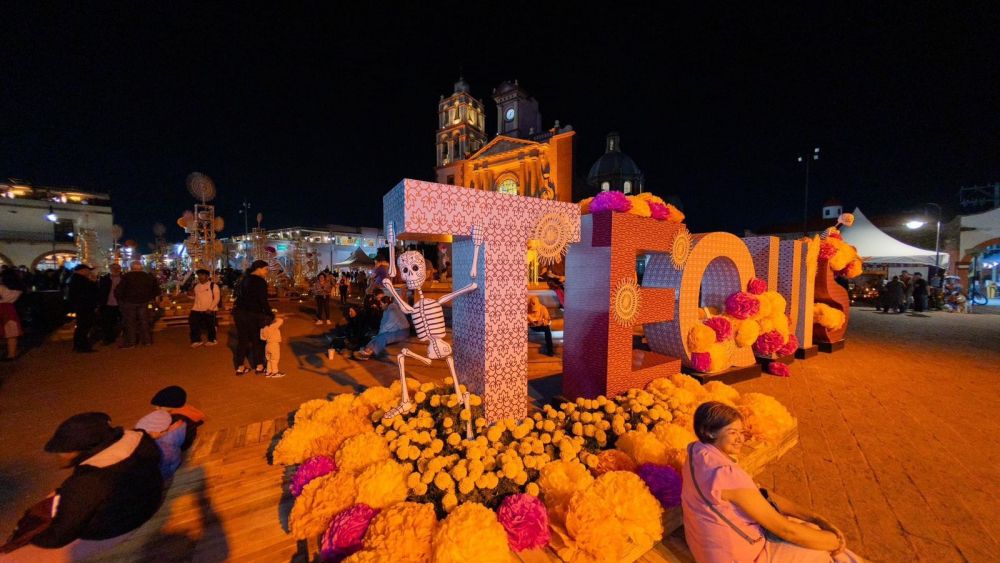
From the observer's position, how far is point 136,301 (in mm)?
7137

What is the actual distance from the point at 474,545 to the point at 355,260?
22.1 metres

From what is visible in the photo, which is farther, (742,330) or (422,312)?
(742,330)

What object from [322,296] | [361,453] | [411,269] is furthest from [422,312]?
[322,296]

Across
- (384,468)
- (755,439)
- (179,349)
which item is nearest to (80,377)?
(179,349)

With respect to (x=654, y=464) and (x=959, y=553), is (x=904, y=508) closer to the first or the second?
(x=959, y=553)

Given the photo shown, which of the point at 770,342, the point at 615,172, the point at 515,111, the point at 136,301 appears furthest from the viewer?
the point at 615,172

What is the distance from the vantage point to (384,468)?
231 cm

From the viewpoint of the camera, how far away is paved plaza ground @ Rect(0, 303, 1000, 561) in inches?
97.9

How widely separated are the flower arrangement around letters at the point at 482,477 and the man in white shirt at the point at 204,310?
5788 millimetres

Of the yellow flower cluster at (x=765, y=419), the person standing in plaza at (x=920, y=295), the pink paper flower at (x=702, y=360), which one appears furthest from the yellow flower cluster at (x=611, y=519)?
the person standing in plaza at (x=920, y=295)

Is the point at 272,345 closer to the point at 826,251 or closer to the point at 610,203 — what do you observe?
the point at 610,203

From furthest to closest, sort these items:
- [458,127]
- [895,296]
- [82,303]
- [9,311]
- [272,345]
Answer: [458,127] < [895,296] < [82,303] < [9,311] < [272,345]

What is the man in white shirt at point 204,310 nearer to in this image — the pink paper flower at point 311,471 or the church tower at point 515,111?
the pink paper flower at point 311,471

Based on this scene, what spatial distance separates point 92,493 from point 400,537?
1.82 m
